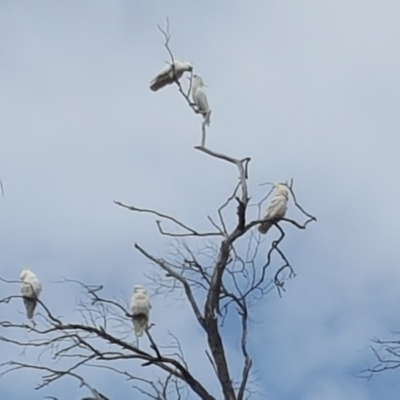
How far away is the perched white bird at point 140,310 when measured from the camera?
904 cm

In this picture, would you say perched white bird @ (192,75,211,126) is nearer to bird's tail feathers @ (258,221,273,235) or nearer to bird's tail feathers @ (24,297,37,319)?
bird's tail feathers @ (258,221,273,235)

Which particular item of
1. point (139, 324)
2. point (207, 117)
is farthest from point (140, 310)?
point (207, 117)

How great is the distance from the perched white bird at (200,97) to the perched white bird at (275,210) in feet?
2.47

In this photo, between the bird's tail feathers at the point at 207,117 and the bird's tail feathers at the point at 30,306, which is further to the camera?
the bird's tail feathers at the point at 30,306

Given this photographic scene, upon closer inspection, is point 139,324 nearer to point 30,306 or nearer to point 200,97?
point 30,306

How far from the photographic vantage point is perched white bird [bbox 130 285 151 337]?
9.04m

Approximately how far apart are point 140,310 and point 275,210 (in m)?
1.22

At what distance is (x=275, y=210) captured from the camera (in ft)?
29.1

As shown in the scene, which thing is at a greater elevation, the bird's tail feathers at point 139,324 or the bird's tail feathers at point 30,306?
the bird's tail feathers at point 30,306

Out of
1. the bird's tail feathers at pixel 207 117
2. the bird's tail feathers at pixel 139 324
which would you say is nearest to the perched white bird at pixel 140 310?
the bird's tail feathers at pixel 139 324

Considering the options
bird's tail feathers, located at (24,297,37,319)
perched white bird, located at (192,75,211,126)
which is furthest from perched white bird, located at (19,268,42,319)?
perched white bird, located at (192,75,211,126)

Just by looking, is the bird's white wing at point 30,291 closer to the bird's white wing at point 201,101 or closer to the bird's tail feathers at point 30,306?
the bird's tail feathers at point 30,306

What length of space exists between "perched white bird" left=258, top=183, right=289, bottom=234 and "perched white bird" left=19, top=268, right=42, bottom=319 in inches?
70.8

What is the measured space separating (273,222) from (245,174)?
390 millimetres
